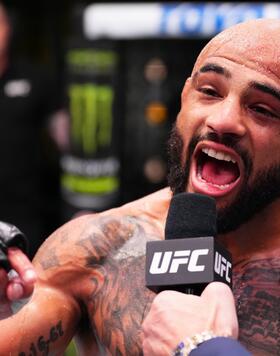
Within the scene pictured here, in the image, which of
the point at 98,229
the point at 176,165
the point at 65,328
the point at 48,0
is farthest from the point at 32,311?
the point at 48,0

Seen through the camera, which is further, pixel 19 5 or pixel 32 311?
pixel 19 5

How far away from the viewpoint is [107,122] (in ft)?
15.9

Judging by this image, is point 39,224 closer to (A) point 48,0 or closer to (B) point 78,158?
(B) point 78,158

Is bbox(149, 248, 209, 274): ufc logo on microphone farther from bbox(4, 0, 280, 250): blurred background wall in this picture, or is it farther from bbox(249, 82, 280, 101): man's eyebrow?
bbox(4, 0, 280, 250): blurred background wall

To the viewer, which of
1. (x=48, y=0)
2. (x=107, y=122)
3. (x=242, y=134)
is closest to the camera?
(x=242, y=134)

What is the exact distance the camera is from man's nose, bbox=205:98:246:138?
183cm

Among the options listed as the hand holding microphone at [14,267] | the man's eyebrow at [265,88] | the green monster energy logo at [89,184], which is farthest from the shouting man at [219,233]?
the green monster energy logo at [89,184]

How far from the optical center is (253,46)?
6.19ft

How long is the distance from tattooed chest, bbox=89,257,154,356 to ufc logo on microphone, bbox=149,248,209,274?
36cm

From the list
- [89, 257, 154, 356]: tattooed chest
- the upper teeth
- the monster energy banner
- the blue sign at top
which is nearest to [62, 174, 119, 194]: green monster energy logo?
the monster energy banner

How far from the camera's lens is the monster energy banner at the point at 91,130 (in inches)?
187

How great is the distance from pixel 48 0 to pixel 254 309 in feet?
15.5

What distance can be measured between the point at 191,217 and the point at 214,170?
293 mm

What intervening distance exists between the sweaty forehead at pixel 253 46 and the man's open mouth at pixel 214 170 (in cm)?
17
